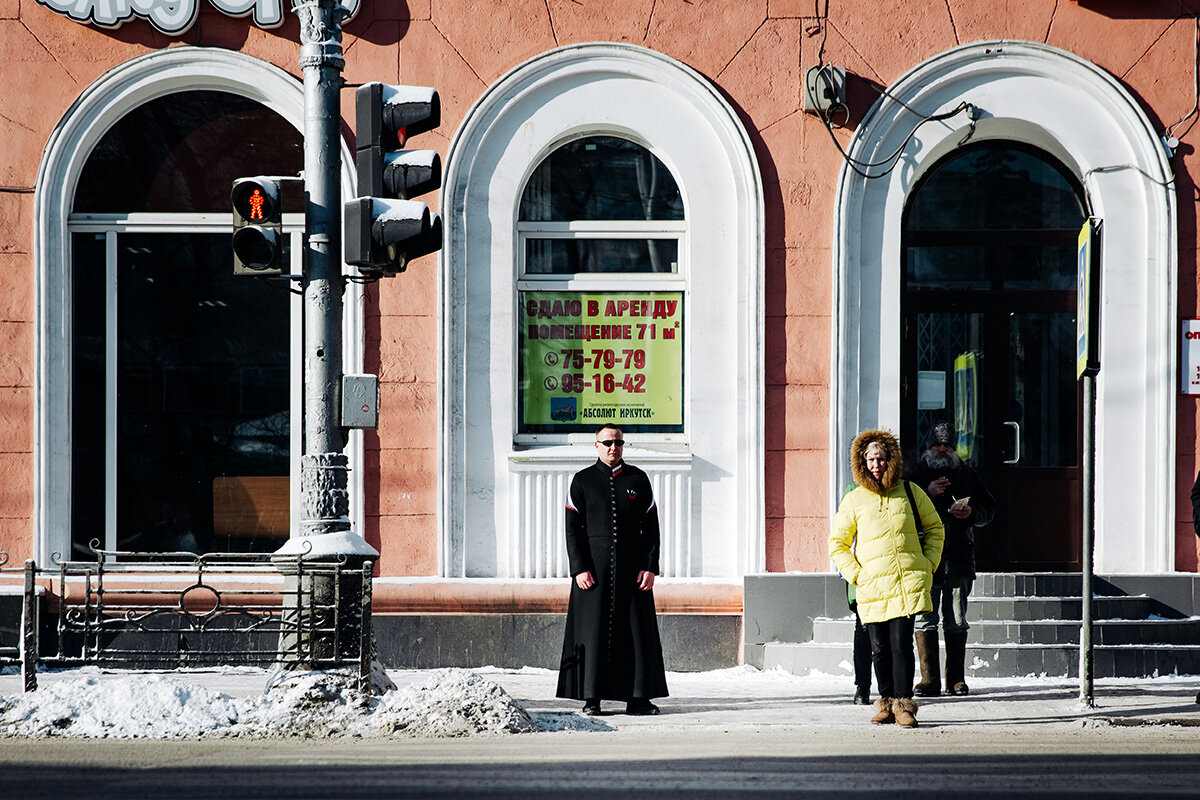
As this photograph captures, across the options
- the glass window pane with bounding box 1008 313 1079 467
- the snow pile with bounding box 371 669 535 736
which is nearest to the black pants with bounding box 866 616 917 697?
the snow pile with bounding box 371 669 535 736

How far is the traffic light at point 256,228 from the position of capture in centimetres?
752

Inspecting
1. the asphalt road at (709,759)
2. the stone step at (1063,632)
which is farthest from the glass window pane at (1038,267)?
the asphalt road at (709,759)

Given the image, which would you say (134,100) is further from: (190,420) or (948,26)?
(948,26)

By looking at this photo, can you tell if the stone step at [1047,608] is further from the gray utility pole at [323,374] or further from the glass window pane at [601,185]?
the gray utility pole at [323,374]

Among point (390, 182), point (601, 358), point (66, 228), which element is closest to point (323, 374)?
point (390, 182)

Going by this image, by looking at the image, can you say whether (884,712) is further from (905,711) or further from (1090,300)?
(1090,300)

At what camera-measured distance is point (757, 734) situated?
25.1 ft

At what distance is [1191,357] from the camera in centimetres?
1092

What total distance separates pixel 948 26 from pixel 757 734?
6319 millimetres

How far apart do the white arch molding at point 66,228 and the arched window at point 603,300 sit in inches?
59.6

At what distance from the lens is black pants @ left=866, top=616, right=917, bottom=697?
784 cm

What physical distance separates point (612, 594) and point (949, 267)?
4905mm

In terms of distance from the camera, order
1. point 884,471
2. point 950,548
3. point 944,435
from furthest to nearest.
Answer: point 944,435 < point 950,548 < point 884,471

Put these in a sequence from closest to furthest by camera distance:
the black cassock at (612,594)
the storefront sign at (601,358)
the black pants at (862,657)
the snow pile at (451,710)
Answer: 1. the snow pile at (451,710)
2. the black cassock at (612,594)
3. the black pants at (862,657)
4. the storefront sign at (601,358)
